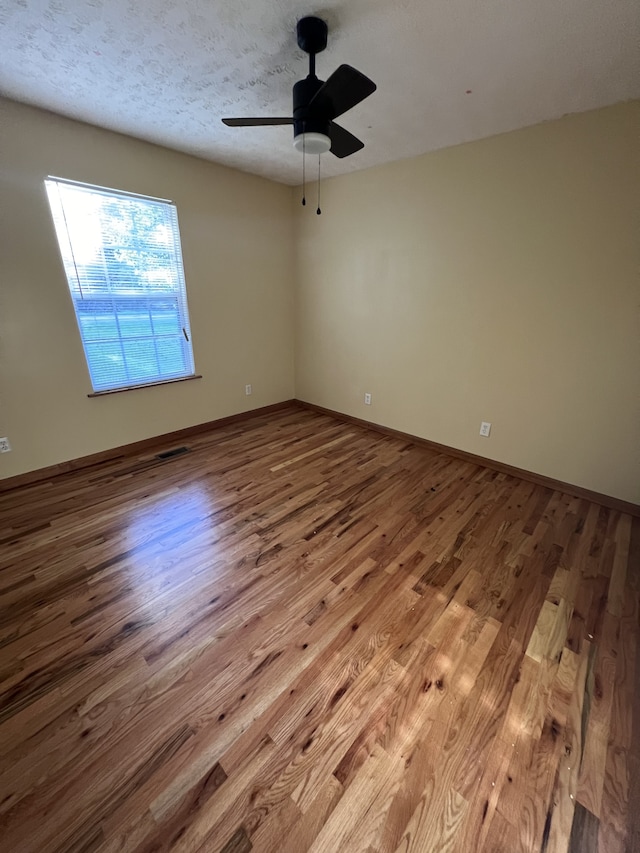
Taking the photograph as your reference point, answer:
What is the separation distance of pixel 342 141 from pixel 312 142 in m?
0.30

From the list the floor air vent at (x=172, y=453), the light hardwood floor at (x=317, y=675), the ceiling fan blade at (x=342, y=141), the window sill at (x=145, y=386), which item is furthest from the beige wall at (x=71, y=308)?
the ceiling fan blade at (x=342, y=141)

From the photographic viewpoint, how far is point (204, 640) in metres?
1.46

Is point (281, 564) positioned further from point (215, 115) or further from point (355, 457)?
point (215, 115)

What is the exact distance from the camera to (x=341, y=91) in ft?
4.63

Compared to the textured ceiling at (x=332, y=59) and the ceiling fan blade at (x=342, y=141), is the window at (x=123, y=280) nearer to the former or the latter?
the textured ceiling at (x=332, y=59)

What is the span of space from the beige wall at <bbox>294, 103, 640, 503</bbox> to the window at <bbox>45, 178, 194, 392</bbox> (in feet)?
5.37

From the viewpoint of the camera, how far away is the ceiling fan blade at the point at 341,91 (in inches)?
51.0

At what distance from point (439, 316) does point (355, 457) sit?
146cm

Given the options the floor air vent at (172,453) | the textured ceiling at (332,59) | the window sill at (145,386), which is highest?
the textured ceiling at (332,59)

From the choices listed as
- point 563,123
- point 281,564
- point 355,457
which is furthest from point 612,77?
point 281,564

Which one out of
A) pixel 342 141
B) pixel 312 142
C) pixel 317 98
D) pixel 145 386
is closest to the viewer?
pixel 317 98

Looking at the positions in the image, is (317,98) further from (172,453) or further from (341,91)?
(172,453)

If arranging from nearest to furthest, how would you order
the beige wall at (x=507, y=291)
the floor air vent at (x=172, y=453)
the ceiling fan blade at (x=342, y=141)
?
the ceiling fan blade at (x=342, y=141)
the beige wall at (x=507, y=291)
the floor air vent at (x=172, y=453)

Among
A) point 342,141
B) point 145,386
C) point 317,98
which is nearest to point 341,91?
point 317,98
